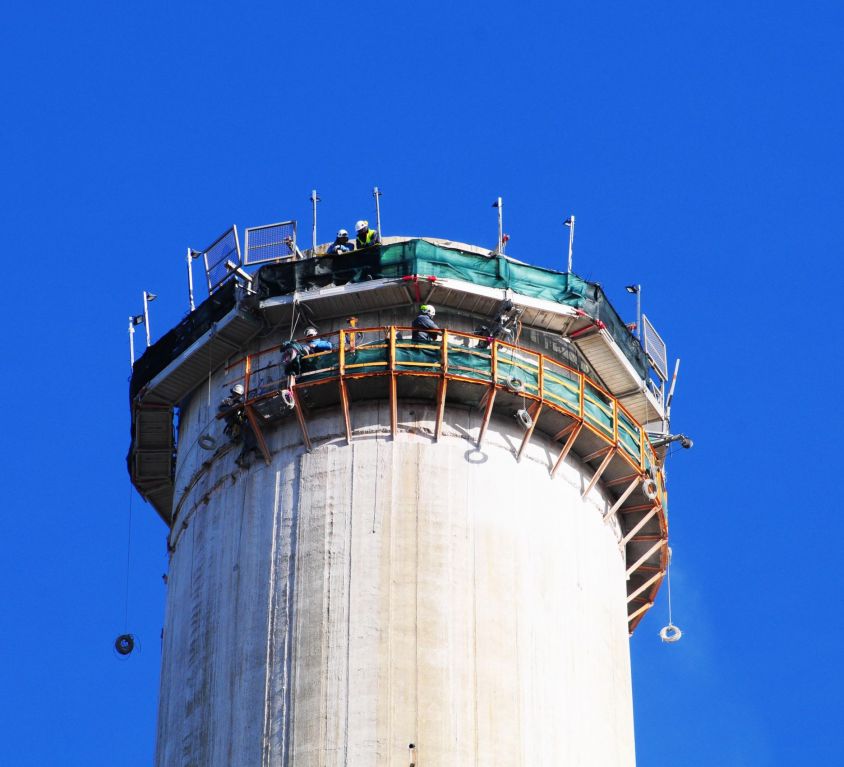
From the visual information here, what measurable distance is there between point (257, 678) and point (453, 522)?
7.19 m

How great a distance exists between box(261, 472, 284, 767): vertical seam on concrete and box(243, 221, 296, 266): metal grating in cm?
844

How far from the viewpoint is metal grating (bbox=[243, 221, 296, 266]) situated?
7844cm

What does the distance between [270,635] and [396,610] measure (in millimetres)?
3653

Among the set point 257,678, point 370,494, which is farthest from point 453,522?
point 257,678

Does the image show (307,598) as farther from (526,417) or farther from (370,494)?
(526,417)

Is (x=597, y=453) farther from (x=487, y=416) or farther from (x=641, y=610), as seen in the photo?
(x=641, y=610)

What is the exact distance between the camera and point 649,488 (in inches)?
3022

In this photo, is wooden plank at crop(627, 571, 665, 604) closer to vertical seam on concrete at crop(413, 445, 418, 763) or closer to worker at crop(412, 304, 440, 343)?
vertical seam on concrete at crop(413, 445, 418, 763)

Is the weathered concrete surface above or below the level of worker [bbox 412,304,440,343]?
below

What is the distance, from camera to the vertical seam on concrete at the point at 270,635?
226ft

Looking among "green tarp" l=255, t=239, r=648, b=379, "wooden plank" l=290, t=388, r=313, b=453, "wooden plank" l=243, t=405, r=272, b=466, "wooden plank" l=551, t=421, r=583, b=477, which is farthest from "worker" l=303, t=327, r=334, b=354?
"wooden plank" l=551, t=421, r=583, b=477

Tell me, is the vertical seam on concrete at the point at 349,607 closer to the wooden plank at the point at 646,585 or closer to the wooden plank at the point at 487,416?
the wooden plank at the point at 487,416

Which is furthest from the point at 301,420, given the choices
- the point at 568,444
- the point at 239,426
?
the point at 568,444

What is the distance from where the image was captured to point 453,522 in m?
71.7
